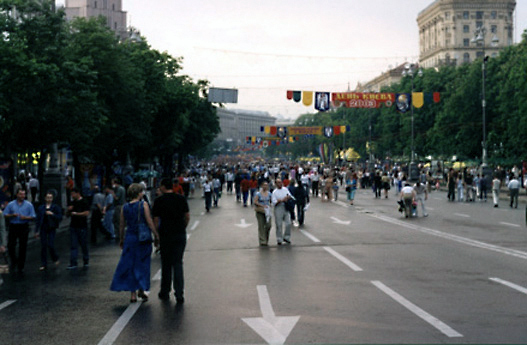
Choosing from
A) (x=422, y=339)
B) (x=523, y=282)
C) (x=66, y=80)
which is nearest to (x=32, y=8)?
(x=66, y=80)

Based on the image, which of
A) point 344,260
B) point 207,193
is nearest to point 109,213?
point 344,260

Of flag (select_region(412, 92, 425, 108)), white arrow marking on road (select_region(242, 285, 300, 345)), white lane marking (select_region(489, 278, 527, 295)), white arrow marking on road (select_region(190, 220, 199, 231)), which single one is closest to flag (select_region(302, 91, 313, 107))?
flag (select_region(412, 92, 425, 108))

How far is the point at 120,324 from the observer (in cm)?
A: 905

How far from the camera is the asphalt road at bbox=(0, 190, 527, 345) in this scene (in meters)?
8.30

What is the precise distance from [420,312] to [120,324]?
12.3ft

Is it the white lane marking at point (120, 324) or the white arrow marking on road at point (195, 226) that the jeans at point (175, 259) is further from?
the white arrow marking on road at point (195, 226)

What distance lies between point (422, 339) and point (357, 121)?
350 ft

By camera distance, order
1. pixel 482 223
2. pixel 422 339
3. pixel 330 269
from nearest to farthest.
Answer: pixel 422 339 → pixel 330 269 → pixel 482 223

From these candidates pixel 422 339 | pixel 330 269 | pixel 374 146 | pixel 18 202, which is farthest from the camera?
pixel 374 146

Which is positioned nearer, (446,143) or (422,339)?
(422,339)

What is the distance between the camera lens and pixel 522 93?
51500mm

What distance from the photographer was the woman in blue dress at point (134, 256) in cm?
1040

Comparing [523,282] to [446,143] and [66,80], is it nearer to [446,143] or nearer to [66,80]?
[66,80]

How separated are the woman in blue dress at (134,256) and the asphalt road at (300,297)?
0.31 meters
